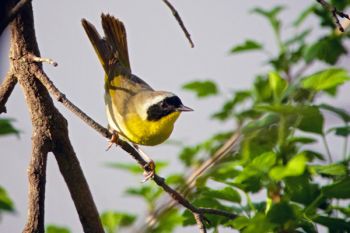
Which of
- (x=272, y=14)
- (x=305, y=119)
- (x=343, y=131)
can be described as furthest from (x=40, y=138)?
(x=272, y=14)

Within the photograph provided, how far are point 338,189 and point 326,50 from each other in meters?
1.18

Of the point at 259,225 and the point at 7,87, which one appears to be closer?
the point at 259,225

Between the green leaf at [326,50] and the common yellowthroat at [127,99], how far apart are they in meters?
0.82

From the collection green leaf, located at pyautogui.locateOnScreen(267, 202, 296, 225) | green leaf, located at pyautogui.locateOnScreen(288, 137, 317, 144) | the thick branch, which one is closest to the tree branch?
the thick branch

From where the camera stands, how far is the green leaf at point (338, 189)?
6.23 feet

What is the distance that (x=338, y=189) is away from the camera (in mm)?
1911

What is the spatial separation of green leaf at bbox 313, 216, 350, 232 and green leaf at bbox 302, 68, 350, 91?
1.91ft

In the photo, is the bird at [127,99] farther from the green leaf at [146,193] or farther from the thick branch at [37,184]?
the thick branch at [37,184]

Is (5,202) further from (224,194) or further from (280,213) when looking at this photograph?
(280,213)

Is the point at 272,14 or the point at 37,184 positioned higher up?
the point at 272,14

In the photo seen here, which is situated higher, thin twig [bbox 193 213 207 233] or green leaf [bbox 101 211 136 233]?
green leaf [bbox 101 211 136 233]

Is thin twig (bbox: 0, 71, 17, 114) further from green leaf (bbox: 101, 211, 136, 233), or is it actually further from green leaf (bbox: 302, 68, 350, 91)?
green leaf (bbox: 302, 68, 350, 91)

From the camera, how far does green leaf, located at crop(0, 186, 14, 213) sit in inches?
92.1

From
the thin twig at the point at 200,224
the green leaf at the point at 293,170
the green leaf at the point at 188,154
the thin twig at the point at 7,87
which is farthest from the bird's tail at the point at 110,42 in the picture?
the green leaf at the point at 293,170
